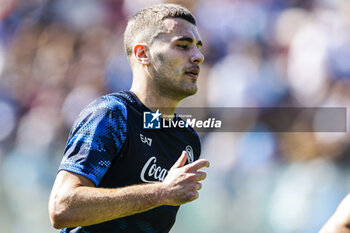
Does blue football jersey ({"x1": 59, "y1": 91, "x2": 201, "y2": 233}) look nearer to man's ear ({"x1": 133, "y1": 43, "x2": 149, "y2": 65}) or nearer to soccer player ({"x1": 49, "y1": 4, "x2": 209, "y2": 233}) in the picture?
soccer player ({"x1": 49, "y1": 4, "x2": 209, "y2": 233})

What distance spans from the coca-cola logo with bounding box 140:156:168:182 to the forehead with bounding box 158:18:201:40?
3.28 feet

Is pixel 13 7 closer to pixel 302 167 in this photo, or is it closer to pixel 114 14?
pixel 114 14

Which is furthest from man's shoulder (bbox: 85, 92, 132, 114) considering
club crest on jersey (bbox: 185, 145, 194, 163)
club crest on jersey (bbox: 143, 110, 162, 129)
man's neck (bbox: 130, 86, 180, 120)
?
club crest on jersey (bbox: 185, 145, 194, 163)

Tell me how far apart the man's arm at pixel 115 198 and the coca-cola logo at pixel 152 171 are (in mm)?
493

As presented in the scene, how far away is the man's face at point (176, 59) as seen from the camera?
3.45 metres

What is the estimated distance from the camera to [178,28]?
361 cm

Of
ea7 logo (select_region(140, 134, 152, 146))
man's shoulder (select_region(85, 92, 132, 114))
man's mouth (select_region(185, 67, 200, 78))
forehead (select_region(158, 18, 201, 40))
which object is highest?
forehead (select_region(158, 18, 201, 40))

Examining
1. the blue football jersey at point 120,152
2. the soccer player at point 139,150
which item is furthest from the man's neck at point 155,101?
the blue football jersey at point 120,152

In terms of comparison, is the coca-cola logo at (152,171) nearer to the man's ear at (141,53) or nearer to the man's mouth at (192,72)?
Result: the man's mouth at (192,72)

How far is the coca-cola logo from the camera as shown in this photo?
3021mm

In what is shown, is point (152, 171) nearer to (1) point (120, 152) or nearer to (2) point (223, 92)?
(1) point (120, 152)

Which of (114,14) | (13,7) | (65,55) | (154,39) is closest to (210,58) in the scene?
(114,14)

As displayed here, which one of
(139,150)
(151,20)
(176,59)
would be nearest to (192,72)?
(176,59)

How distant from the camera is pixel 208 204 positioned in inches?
223
